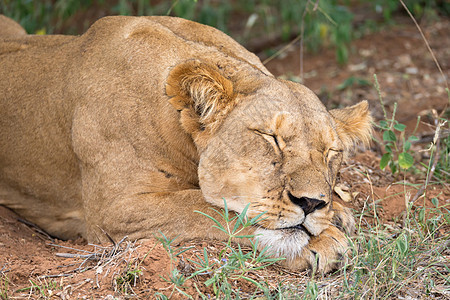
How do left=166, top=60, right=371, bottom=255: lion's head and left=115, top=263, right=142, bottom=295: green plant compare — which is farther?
left=166, top=60, right=371, bottom=255: lion's head

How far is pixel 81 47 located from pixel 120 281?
2.04m

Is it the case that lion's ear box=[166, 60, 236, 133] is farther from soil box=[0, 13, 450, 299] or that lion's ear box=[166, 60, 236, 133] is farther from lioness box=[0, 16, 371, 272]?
soil box=[0, 13, 450, 299]

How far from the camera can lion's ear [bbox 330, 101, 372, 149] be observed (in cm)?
414

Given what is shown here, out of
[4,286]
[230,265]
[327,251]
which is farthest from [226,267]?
[4,286]

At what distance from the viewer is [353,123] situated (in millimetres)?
4195

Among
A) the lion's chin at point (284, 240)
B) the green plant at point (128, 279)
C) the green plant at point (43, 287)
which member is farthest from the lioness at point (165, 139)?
the green plant at point (43, 287)

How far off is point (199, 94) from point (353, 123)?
1.18 metres

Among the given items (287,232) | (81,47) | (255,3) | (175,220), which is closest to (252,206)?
(287,232)

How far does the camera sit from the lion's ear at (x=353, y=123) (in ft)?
13.6

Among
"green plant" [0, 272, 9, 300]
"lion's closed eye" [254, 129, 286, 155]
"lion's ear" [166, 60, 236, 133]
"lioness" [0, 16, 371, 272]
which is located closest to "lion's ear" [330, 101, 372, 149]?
"lioness" [0, 16, 371, 272]

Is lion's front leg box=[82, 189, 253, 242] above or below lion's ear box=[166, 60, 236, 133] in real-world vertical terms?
below

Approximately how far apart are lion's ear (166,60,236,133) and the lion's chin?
0.74m

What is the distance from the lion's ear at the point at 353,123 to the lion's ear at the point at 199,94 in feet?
2.83

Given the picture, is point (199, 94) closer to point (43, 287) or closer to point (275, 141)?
point (275, 141)
